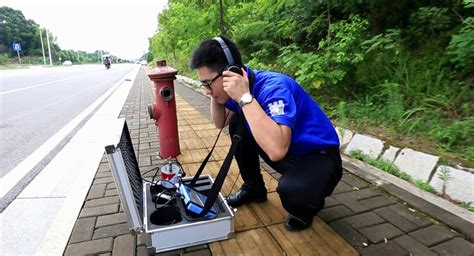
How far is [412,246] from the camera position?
79.4 inches

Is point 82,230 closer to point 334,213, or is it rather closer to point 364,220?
point 334,213

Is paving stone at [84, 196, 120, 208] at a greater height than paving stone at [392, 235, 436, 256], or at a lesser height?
lesser

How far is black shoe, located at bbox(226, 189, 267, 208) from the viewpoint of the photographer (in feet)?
8.53

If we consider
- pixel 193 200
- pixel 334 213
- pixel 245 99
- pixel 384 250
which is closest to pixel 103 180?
pixel 193 200

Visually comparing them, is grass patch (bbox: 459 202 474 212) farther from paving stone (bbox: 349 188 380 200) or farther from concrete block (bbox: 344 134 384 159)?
concrete block (bbox: 344 134 384 159)

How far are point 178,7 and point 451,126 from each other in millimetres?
8545

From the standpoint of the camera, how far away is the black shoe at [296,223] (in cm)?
220

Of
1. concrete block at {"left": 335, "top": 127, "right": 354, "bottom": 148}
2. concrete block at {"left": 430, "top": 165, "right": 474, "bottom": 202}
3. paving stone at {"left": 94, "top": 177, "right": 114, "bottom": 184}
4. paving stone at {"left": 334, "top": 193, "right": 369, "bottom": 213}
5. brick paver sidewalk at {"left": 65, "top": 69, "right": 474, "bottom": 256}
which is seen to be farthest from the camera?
concrete block at {"left": 335, "top": 127, "right": 354, "bottom": 148}

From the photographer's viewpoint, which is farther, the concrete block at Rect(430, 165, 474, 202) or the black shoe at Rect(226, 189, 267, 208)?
the black shoe at Rect(226, 189, 267, 208)

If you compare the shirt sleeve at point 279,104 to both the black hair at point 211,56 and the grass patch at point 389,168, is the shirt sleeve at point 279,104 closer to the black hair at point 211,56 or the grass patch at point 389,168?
the black hair at point 211,56

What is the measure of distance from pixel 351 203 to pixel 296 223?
0.64m

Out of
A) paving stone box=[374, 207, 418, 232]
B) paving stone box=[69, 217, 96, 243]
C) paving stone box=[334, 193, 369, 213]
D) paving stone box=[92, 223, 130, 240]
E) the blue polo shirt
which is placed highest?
the blue polo shirt

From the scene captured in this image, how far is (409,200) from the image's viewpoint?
252 cm

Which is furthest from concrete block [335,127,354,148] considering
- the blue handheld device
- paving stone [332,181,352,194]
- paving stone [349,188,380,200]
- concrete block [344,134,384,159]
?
the blue handheld device
